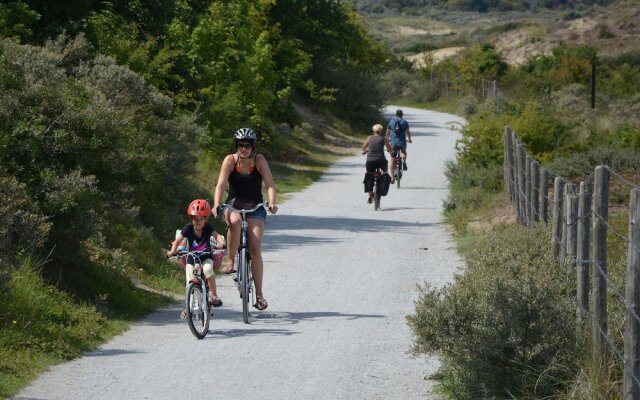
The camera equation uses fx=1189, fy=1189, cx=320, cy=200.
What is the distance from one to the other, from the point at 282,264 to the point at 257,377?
286 inches

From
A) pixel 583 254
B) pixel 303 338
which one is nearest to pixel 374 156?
A: pixel 303 338

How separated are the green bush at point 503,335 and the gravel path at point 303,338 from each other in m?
0.60

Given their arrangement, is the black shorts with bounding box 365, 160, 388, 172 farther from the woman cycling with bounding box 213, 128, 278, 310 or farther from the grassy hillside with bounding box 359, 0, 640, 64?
the grassy hillside with bounding box 359, 0, 640, 64

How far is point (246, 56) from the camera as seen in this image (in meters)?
32.7

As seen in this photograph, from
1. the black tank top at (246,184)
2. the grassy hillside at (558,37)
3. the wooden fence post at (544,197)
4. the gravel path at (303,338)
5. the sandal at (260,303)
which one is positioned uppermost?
the grassy hillside at (558,37)

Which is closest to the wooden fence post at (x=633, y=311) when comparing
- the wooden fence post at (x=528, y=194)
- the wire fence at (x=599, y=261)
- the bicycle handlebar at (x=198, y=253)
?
the wire fence at (x=599, y=261)

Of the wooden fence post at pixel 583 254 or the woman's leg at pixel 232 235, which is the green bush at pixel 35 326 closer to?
the woman's leg at pixel 232 235

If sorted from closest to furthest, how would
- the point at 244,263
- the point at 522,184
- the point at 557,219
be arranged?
the point at 557,219
the point at 244,263
the point at 522,184

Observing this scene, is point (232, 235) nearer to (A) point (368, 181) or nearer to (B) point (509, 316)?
(B) point (509, 316)

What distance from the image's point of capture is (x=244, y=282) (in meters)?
11.8

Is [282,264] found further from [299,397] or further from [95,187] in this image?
[299,397]

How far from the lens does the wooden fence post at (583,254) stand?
857cm

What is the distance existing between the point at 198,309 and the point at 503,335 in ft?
12.7

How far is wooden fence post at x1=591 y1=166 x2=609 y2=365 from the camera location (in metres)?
7.66
